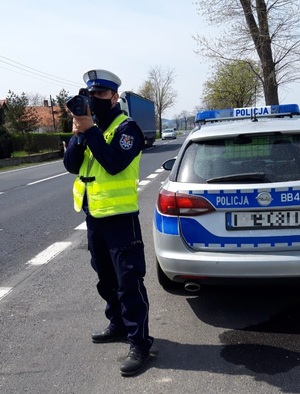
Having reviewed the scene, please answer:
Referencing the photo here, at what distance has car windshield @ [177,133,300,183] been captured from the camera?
3623mm

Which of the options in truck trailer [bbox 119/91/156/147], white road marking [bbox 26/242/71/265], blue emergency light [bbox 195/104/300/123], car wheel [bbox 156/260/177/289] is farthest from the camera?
truck trailer [bbox 119/91/156/147]

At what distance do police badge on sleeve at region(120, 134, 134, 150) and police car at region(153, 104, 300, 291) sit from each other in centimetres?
79

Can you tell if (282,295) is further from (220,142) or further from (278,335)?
(220,142)

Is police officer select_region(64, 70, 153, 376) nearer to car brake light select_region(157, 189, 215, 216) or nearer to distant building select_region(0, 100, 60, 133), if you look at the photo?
car brake light select_region(157, 189, 215, 216)

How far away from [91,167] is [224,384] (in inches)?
61.6

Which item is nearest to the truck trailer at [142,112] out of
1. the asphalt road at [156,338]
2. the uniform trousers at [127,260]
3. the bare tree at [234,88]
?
the bare tree at [234,88]

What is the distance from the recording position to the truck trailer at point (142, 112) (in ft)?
102

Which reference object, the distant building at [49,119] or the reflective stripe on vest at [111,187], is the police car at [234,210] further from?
the distant building at [49,119]

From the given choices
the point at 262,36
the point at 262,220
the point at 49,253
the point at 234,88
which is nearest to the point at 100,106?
the point at 262,220

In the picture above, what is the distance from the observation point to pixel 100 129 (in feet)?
10.6

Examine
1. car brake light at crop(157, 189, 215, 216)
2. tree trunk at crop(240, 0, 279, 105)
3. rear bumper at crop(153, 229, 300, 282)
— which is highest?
tree trunk at crop(240, 0, 279, 105)

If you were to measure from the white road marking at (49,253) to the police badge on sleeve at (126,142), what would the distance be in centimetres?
321

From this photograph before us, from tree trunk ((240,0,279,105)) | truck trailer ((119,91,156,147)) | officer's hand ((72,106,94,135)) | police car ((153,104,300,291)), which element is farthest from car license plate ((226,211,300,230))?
truck trailer ((119,91,156,147))

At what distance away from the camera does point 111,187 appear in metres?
3.14
